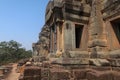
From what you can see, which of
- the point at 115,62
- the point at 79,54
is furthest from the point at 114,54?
the point at 79,54

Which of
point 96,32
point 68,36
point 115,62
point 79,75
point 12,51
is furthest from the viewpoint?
point 12,51

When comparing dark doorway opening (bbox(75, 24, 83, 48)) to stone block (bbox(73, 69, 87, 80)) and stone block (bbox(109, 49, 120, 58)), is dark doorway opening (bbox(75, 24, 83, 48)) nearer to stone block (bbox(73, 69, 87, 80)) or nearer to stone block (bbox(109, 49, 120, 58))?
stone block (bbox(109, 49, 120, 58))

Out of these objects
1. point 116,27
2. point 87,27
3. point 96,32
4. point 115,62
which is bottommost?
point 115,62

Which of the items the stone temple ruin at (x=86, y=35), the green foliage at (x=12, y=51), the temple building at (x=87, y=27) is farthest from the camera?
the green foliage at (x=12, y=51)

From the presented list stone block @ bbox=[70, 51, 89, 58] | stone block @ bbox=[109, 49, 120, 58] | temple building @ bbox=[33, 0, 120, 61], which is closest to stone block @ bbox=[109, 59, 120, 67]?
stone block @ bbox=[109, 49, 120, 58]

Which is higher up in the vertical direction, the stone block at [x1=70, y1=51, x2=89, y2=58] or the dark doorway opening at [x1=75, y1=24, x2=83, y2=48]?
the dark doorway opening at [x1=75, y1=24, x2=83, y2=48]

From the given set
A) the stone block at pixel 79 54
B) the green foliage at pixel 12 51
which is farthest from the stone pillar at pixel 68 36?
the green foliage at pixel 12 51

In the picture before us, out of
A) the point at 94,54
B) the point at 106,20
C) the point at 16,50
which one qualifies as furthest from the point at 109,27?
the point at 16,50

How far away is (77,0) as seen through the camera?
6848mm

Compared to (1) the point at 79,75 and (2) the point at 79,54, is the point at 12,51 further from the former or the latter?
(1) the point at 79,75

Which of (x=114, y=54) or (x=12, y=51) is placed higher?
(x=12, y=51)

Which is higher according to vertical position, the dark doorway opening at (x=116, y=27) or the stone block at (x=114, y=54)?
the dark doorway opening at (x=116, y=27)

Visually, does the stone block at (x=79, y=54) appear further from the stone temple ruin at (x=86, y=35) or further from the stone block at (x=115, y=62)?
the stone block at (x=115, y=62)

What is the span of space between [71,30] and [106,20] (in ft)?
4.68
